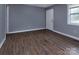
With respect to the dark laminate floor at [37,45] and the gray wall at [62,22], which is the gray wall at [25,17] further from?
the gray wall at [62,22]

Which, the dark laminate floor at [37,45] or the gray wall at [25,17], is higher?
the gray wall at [25,17]

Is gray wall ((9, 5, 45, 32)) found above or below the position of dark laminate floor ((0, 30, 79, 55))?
above

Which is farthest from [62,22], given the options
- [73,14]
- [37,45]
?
[37,45]

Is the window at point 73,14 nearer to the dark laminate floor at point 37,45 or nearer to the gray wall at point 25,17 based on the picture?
the dark laminate floor at point 37,45

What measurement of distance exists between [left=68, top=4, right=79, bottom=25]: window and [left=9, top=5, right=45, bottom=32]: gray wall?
0.42 meters

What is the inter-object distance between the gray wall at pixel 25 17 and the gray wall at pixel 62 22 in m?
0.24

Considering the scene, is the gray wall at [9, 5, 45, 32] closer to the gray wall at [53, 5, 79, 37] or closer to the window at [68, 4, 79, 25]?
the gray wall at [53, 5, 79, 37]

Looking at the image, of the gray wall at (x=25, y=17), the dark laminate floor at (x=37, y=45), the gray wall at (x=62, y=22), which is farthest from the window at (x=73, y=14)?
the gray wall at (x=25, y=17)

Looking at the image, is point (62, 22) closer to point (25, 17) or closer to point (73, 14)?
point (73, 14)

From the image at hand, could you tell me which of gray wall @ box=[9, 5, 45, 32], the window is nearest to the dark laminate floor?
gray wall @ box=[9, 5, 45, 32]

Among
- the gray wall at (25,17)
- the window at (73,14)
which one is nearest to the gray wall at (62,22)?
the window at (73,14)

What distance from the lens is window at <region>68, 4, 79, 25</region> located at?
1.84 metres

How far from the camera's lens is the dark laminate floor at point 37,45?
6.32ft
